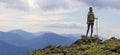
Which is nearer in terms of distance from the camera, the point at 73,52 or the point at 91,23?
the point at 73,52

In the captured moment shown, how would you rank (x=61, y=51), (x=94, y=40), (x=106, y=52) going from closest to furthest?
1. (x=106, y=52)
2. (x=61, y=51)
3. (x=94, y=40)

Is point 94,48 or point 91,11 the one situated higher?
point 91,11

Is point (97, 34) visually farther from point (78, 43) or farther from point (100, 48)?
point (100, 48)

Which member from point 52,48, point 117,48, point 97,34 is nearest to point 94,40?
point 97,34

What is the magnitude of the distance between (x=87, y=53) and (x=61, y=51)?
447 cm

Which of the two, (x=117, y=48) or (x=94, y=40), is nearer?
(x=117, y=48)

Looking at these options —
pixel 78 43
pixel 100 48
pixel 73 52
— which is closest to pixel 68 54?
pixel 73 52

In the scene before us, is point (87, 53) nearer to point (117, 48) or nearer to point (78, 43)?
point (117, 48)

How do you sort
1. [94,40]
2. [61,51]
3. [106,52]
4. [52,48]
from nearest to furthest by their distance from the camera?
[106,52]
[61,51]
[52,48]
[94,40]

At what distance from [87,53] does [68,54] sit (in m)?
2.20

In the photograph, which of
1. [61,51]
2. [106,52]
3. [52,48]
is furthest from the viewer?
[52,48]

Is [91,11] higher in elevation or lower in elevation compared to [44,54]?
higher

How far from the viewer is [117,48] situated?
3834cm

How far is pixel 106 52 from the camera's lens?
37.2 meters
